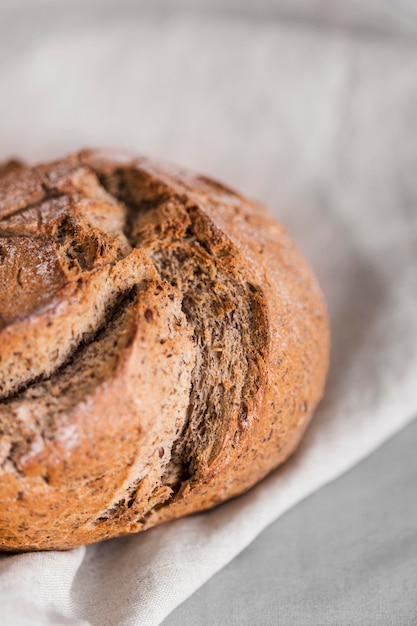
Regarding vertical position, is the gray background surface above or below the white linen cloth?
below

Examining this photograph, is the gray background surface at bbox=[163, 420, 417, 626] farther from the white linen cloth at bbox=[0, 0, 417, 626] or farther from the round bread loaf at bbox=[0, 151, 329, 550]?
the white linen cloth at bbox=[0, 0, 417, 626]

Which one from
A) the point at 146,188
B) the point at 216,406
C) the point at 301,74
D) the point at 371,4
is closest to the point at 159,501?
the point at 216,406

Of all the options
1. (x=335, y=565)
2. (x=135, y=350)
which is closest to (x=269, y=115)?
(x=135, y=350)

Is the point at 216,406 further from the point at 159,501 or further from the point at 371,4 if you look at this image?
the point at 371,4

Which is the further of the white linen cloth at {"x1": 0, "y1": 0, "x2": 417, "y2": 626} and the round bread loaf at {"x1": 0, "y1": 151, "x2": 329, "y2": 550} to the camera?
the white linen cloth at {"x1": 0, "y1": 0, "x2": 417, "y2": 626}

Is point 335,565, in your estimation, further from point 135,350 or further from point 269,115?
point 269,115

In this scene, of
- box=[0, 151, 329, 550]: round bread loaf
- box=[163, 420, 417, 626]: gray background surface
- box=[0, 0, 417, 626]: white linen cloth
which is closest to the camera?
box=[0, 151, 329, 550]: round bread loaf

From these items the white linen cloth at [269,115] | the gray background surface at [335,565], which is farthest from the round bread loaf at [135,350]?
the white linen cloth at [269,115]

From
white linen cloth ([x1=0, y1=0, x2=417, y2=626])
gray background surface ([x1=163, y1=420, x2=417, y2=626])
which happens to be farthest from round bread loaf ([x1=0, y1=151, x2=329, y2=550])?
white linen cloth ([x1=0, y1=0, x2=417, y2=626])
